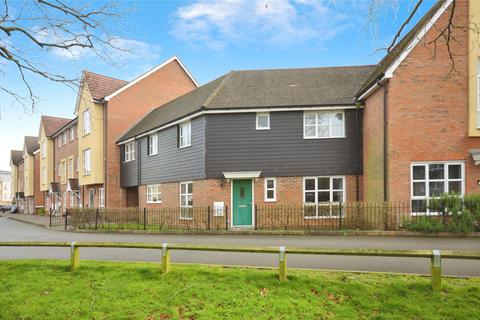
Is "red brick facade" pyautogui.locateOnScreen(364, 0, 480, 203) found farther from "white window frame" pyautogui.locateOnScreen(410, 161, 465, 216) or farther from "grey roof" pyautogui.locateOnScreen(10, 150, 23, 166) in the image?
"grey roof" pyautogui.locateOnScreen(10, 150, 23, 166)

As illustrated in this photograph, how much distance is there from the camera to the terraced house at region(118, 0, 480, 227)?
582 inches

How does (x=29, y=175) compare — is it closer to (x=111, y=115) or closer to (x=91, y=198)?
(x=91, y=198)

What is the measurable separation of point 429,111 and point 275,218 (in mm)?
7733

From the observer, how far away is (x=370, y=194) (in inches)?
666

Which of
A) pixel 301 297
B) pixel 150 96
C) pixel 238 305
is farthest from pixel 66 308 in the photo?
pixel 150 96

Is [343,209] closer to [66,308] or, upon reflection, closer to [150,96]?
[66,308]

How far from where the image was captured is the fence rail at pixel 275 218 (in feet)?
47.6

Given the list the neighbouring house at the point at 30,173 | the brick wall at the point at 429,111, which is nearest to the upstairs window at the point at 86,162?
the brick wall at the point at 429,111

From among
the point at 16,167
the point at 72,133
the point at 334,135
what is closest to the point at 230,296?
the point at 334,135

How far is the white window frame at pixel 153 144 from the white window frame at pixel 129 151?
8.42 ft

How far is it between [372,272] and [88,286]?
560 centimetres

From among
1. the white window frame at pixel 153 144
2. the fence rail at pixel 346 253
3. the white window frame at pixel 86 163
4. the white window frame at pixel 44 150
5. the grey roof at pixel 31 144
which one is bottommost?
the fence rail at pixel 346 253

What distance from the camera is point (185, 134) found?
68.1 ft

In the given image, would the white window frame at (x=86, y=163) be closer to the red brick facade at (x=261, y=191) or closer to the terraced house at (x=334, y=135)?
the terraced house at (x=334, y=135)
